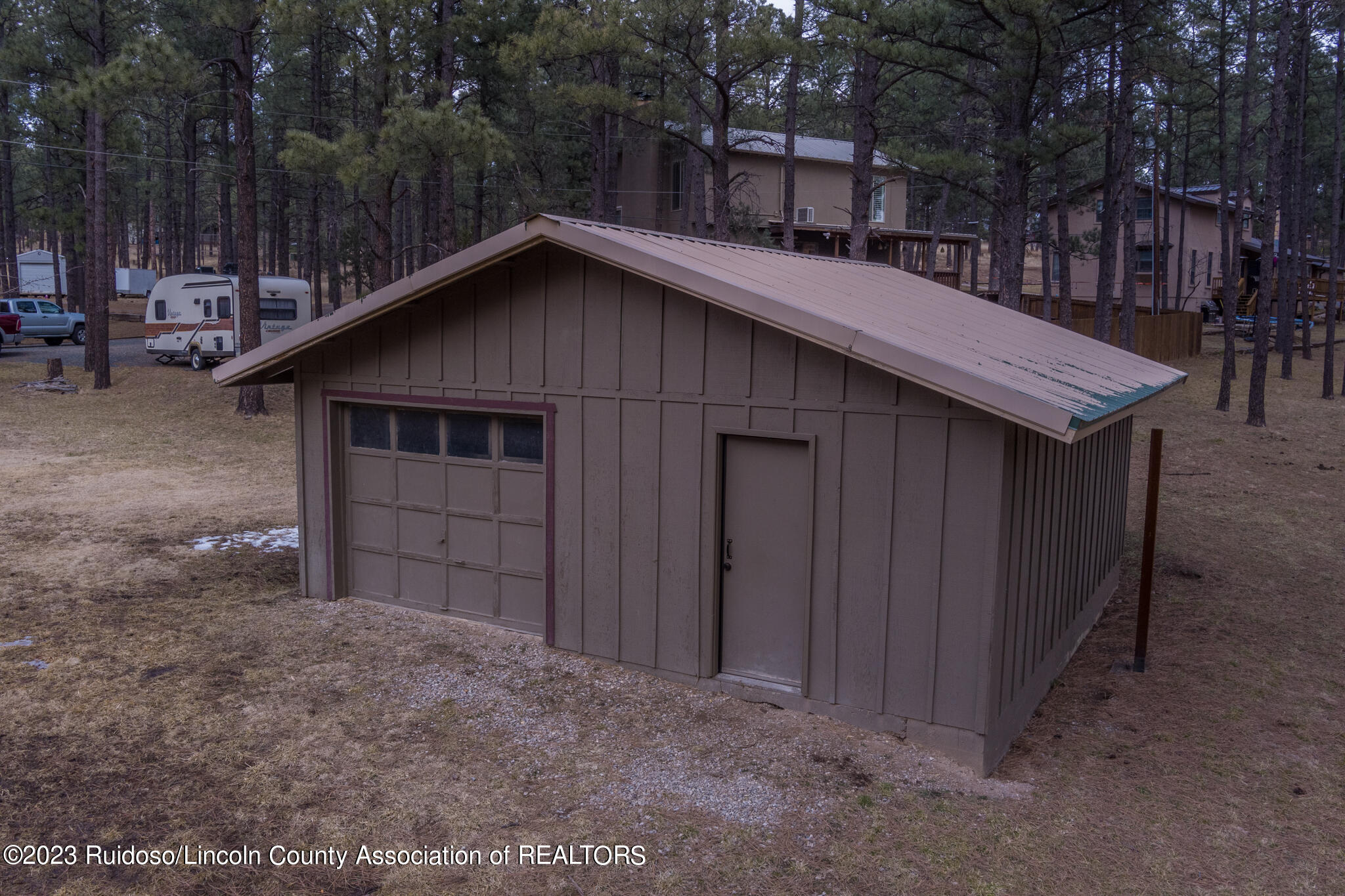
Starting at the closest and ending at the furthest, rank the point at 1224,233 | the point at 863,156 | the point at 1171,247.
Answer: the point at 863,156 < the point at 1224,233 < the point at 1171,247

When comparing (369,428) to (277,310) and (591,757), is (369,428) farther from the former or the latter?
(277,310)

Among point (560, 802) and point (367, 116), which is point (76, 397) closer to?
point (367, 116)

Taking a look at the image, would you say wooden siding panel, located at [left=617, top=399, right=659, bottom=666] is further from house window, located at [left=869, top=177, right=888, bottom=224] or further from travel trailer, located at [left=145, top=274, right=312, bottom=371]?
house window, located at [left=869, top=177, right=888, bottom=224]

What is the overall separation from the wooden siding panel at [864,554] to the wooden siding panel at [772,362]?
1.78 ft

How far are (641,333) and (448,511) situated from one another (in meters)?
2.69

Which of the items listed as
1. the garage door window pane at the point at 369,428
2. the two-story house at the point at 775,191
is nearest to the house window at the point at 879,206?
the two-story house at the point at 775,191

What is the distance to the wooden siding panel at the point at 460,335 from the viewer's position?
28.1 feet

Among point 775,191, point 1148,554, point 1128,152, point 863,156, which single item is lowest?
point 1148,554

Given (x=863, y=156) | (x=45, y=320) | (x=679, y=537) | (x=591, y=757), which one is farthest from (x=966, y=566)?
(x=45, y=320)

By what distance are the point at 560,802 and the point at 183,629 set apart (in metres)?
4.82

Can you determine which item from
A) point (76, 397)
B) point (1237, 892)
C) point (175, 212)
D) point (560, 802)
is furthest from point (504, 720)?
point (175, 212)

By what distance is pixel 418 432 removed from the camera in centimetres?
920

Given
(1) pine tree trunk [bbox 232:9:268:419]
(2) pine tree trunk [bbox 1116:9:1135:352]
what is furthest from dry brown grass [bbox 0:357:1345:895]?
(2) pine tree trunk [bbox 1116:9:1135:352]

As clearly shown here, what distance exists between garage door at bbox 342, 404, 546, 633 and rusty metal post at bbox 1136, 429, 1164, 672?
508cm
